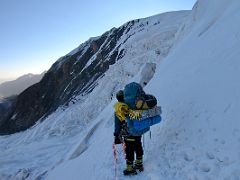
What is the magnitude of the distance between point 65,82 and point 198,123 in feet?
167

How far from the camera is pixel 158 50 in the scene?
99.0 ft

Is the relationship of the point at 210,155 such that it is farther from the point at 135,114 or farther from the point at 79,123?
the point at 79,123

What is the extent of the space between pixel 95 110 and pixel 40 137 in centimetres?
580

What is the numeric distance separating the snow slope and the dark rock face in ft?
100

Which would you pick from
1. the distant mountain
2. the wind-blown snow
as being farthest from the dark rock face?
the wind-blown snow

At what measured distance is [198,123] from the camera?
7688 mm

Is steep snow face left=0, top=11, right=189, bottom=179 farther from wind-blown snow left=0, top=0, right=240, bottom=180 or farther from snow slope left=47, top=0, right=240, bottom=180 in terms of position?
snow slope left=47, top=0, right=240, bottom=180

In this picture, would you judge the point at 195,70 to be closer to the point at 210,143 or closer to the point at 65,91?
the point at 210,143

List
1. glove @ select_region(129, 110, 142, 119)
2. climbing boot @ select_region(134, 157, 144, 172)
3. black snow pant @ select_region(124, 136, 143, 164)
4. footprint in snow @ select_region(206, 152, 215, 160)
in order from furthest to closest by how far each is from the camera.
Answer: climbing boot @ select_region(134, 157, 144, 172)
black snow pant @ select_region(124, 136, 143, 164)
glove @ select_region(129, 110, 142, 119)
footprint in snow @ select_region(206, 152, 215, 160)

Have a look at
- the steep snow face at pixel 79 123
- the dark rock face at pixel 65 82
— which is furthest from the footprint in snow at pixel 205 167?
the dark rock face at pixel 65 82

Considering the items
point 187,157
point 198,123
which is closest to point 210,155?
point 187,157

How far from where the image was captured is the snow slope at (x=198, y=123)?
6.58m

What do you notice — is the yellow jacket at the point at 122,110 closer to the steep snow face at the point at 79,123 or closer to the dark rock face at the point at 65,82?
the steep snow face at the point at 79,123

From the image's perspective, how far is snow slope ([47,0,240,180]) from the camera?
658cm
